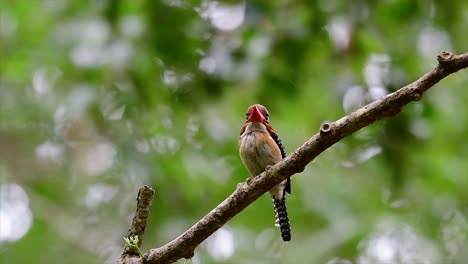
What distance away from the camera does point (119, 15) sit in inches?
216

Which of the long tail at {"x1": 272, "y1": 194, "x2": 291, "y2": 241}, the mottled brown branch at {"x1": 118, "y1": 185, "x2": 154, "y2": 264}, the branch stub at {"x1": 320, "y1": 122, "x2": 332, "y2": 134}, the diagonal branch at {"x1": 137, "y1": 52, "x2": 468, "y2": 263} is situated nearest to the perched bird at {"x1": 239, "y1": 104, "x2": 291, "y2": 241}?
the long tail at {"x1": 272, "y1": 194, "x2": 291, "y2": 241}

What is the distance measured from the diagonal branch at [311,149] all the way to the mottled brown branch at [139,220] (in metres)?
0.19

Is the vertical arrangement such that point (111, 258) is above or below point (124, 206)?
below

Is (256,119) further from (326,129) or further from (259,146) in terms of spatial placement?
(326,129)

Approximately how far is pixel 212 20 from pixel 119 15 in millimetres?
853

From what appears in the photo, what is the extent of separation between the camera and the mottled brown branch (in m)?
3.04

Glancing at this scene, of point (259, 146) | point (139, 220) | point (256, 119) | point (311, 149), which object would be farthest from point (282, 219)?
point (311, 149)

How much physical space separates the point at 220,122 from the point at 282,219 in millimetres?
2002

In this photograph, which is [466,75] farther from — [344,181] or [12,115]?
[12,115]

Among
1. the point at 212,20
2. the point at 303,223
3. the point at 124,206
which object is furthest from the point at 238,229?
the point at 212,20

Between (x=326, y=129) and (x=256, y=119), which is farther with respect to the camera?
(x=256, y=119)

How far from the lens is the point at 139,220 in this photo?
3.11m

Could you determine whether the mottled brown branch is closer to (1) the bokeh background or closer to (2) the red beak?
(2) the red beak

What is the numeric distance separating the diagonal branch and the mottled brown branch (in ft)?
0.61
